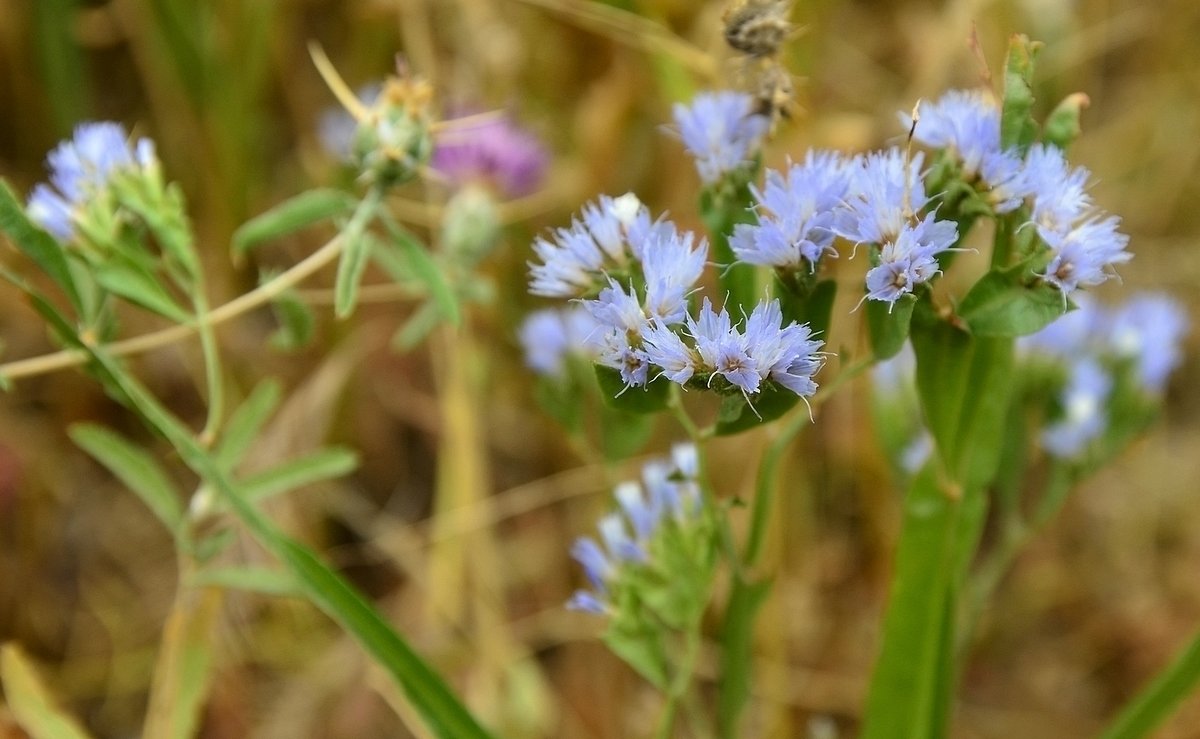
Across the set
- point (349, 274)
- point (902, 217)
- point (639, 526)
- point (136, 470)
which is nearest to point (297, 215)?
point (349, 274)

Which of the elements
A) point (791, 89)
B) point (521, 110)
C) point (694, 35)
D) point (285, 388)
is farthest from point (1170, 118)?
Answer: point (285, 388)

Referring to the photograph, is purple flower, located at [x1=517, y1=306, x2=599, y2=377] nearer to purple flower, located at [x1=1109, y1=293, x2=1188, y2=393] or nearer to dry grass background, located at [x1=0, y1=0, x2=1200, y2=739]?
dry grass background, located at [x1=0, y1=0, x2=1200, y2=739]

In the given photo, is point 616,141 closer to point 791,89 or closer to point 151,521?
point 791,89

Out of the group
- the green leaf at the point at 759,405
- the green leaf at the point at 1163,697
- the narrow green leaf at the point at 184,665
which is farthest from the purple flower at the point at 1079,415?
the narrow green leaf at the point at 184,665

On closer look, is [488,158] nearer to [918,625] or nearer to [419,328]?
[419,328]

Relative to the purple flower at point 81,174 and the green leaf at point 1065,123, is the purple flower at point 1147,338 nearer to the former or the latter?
the green leaf at point 1065,123

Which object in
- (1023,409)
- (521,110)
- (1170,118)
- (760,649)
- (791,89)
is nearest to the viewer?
(791,89)
